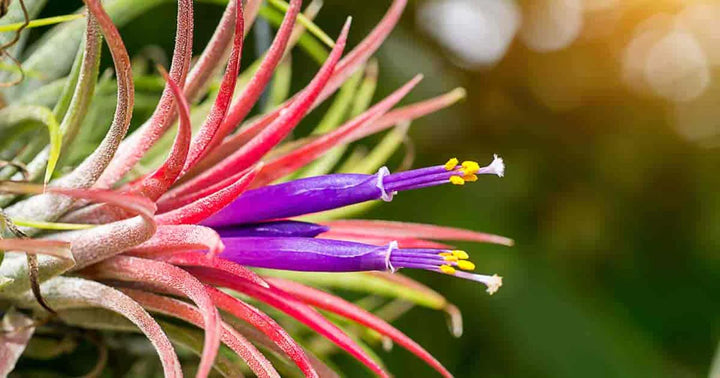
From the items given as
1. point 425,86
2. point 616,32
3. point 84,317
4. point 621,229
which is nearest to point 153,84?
point 84,317

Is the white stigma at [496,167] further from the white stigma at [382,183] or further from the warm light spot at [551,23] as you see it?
the warm light spot at [551,23]

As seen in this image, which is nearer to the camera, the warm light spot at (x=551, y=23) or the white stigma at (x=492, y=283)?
the white stigma at (x=492, y=283)

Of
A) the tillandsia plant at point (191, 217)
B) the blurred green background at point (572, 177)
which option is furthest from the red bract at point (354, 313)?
the blurred green background at point (572, 177)

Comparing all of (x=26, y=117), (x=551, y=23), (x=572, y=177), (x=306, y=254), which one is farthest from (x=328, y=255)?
(x=551, y=23)

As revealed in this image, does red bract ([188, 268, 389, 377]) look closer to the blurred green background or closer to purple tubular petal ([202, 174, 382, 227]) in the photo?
purple tubular petal ([202, 174, 382, 227])

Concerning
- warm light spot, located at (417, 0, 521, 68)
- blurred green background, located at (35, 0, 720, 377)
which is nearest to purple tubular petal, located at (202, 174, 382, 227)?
blurred green background, located at (35, 0, 720, 377)

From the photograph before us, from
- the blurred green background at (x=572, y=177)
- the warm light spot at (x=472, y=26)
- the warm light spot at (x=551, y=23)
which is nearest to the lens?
the blurred green background at (x=572, y=177)
